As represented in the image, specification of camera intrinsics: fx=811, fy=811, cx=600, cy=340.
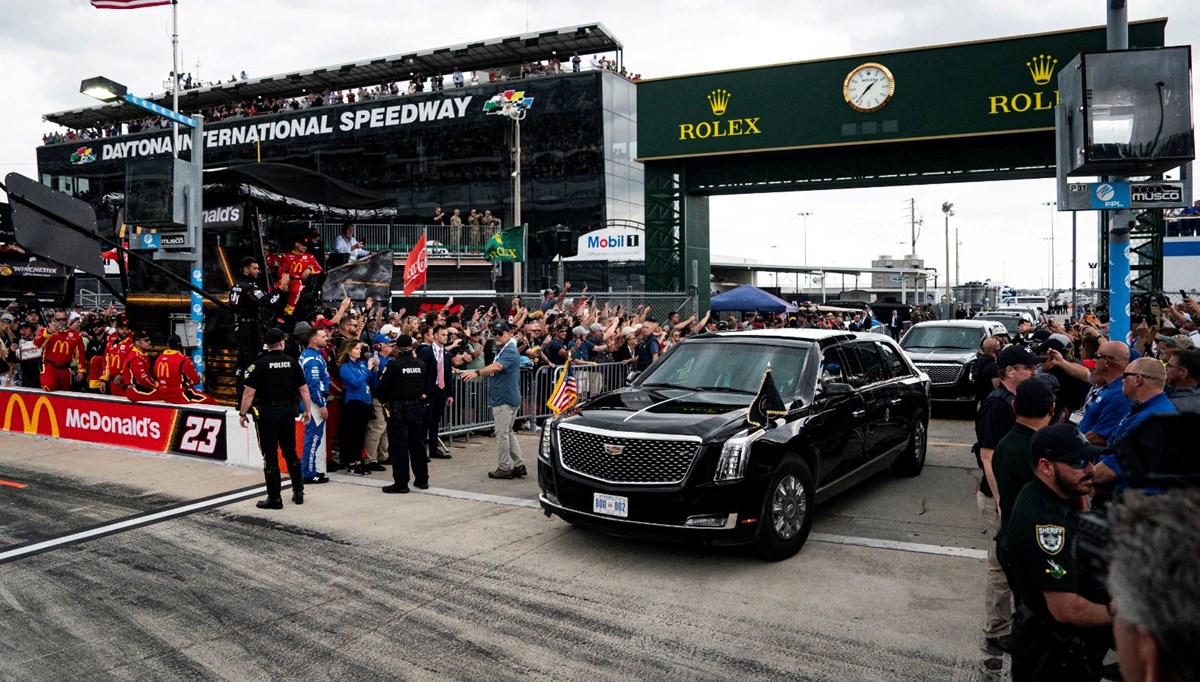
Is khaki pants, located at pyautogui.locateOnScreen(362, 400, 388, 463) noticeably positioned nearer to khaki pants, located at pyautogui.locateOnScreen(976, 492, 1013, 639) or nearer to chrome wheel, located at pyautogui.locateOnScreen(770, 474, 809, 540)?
chrome wheel, located at pyautogui.locateOnScreen(770, 474, 809, 540)

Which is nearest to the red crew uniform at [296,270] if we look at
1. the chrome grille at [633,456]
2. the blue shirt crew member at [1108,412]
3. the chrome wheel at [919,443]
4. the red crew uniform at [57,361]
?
the red crew uniform at [57,361]

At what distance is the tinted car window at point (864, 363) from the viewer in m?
8.09

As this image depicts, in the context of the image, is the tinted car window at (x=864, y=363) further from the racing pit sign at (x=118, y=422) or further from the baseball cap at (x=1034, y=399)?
the racing pit sign at (x=118, y=422)

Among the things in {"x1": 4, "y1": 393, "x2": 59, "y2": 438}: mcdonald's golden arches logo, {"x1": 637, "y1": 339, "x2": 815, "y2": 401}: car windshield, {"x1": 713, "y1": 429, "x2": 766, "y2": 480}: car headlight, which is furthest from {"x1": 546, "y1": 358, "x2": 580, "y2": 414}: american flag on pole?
{"x1": 4, "y1": 393, "x2": 59, "y2": 438}: mcdonald's golden arches logo

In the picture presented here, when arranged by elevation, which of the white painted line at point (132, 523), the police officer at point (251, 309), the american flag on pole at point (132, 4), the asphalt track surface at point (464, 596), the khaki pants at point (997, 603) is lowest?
the asphalt track surface at point (464, 596)

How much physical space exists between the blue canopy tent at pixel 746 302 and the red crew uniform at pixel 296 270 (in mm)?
14122

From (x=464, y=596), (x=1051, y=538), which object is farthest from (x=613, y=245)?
(x=1051, y=538)

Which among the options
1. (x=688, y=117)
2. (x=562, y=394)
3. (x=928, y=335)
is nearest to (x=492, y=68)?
(x=688, y=117)

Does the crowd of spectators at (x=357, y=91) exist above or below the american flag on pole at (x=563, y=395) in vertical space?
above

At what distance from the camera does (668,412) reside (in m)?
6.65

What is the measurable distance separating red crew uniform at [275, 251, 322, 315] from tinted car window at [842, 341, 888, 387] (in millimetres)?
7642

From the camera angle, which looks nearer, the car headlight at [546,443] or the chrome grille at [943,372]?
the car headlight at [546,443]

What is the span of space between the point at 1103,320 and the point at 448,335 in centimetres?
1450

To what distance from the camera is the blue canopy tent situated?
23984 millimetres
